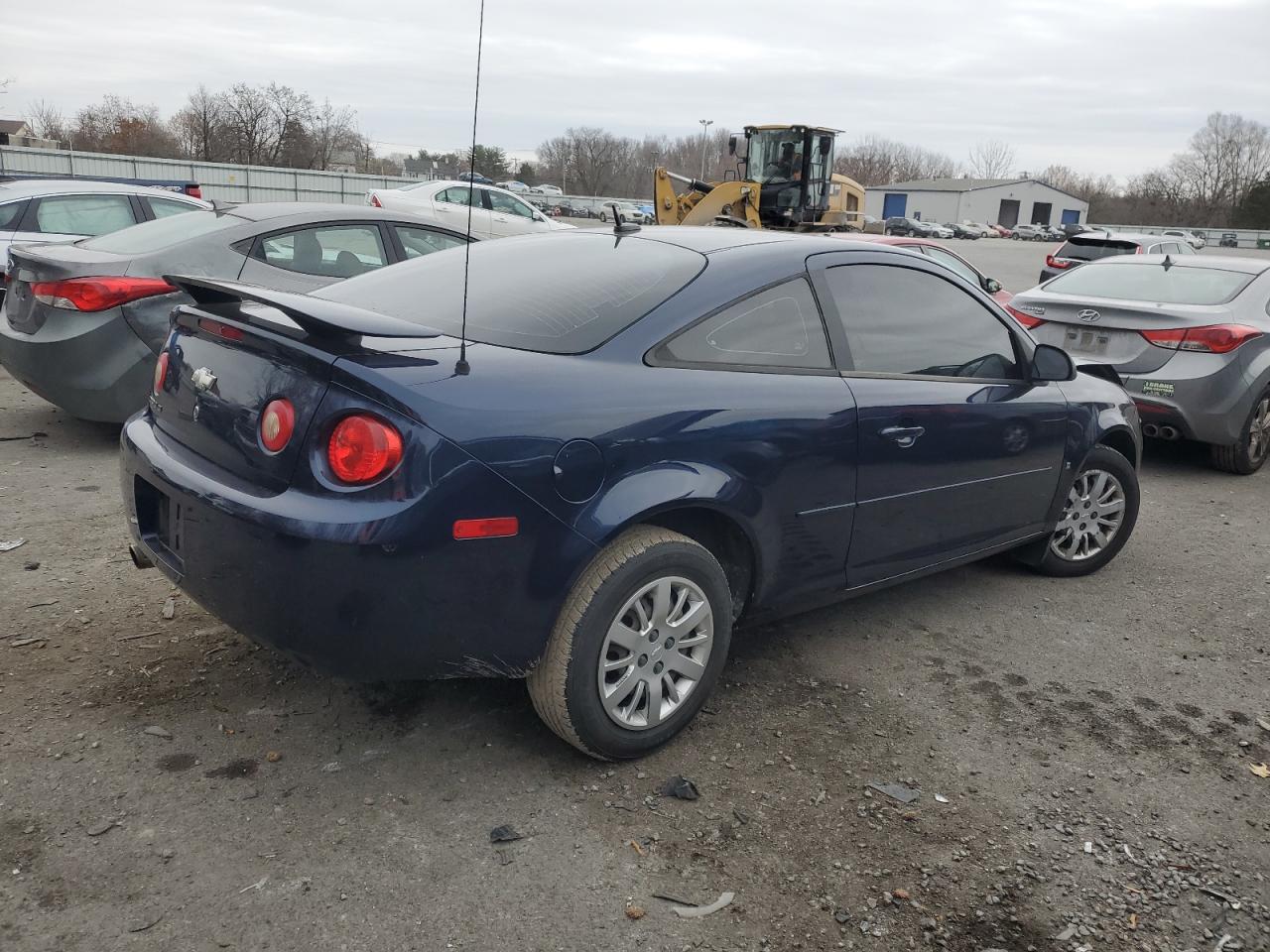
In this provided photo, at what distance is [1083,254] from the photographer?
18.2 metres

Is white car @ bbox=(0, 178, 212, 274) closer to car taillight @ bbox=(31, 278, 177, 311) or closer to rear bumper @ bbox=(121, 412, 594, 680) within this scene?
car taillight @ bbox=(31, 278, 177, 311)

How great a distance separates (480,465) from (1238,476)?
6.63 meters

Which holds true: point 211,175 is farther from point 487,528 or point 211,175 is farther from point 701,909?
point 701,909

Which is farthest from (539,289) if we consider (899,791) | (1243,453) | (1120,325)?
(1243,453)

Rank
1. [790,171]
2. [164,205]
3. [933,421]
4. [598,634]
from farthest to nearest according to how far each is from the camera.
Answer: [790,171] → [164,205] → [933,421] → [598,634]

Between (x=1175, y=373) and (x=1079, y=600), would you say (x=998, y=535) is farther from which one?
(x=1175, y=373)

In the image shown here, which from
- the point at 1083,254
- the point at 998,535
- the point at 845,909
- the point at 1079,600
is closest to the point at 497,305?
the point at 845,909

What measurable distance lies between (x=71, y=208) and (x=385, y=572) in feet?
31.3

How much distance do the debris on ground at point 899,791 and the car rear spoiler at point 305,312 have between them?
1.87 meters

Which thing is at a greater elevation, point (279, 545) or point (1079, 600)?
point (279, 545)

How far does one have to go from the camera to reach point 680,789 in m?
2.93

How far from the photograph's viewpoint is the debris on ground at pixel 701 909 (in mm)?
2432

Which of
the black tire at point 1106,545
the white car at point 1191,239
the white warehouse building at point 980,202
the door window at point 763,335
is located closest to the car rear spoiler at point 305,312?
the door window at point 763,335

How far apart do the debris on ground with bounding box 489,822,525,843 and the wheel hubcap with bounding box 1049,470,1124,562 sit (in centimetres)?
317
